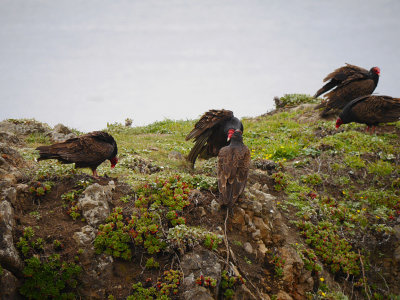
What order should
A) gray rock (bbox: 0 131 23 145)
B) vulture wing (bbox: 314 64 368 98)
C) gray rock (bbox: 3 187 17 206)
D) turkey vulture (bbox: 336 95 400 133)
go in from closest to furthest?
gray rock (bbox: 3 187 17 206), gray rock (bbox: 0 131 23 145), turkey vulture (bbox: 336 95 400 133), vulture wing (bbox: 314 64 368 98)

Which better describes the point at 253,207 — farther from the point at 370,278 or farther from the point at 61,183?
the point at 61,183

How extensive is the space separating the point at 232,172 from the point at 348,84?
903 centimetres

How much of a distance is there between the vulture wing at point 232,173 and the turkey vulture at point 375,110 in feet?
20.5

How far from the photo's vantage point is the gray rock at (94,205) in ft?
15.3

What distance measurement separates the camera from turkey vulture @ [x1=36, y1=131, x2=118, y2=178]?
583cm

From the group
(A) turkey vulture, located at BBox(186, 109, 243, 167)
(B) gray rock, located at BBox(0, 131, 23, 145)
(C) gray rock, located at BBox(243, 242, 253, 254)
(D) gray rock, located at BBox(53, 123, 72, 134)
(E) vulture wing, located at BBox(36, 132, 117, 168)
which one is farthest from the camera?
(D) gray rock, located at BBox(53, 123, 72, 134)

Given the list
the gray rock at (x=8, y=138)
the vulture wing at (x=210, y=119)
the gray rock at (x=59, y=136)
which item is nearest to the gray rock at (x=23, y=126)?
the gray rock at (x=59, y=136)

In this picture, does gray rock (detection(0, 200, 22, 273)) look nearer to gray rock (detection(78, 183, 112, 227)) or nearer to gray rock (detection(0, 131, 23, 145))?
gray rock (detection(78, 183, 112, 227))

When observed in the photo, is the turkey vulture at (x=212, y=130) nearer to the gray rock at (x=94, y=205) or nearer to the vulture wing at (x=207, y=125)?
the vulture wing at (x=207, y=125)

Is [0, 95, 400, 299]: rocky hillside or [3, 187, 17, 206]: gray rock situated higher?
[3, 187, 17, 206]: gray rock

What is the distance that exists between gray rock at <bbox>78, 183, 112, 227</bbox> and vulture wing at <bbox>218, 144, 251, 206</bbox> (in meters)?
2.04

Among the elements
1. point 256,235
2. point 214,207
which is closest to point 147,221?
point 214,207

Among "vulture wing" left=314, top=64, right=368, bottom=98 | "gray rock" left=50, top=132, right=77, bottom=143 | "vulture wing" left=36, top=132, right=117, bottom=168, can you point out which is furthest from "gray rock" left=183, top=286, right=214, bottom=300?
"vulture wing" left=314, top=64, right=368, bottom=98

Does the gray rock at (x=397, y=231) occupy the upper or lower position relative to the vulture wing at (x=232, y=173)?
lower
